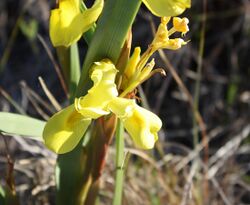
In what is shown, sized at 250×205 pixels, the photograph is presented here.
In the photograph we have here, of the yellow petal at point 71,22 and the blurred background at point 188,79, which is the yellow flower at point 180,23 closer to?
the yellow petal at point 71,22

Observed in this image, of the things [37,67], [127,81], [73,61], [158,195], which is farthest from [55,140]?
[37,67]

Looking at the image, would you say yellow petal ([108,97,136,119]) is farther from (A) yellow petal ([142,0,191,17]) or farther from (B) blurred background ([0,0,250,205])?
(B) blurred background ([0,0,250,205])

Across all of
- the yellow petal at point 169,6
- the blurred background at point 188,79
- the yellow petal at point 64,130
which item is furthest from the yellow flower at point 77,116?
the blurred background at point 188,79

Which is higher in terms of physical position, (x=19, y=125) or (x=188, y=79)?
(x=19, y=125)

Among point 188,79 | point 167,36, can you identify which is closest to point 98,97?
point 167,36

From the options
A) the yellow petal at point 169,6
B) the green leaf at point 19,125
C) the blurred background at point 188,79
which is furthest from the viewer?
the blurred background at point 188,79

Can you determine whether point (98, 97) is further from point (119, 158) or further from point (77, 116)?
point (119, 158)
